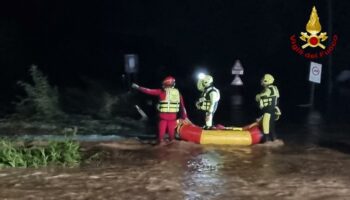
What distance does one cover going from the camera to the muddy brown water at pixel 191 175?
980cm

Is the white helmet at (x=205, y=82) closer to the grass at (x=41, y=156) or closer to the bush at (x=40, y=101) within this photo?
the grass at (x=41, y=156)

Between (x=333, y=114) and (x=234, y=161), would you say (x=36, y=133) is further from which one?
(x=333, y=114)

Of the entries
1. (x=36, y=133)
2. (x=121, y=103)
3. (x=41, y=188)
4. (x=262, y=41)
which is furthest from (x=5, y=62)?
(x=41, y=188)

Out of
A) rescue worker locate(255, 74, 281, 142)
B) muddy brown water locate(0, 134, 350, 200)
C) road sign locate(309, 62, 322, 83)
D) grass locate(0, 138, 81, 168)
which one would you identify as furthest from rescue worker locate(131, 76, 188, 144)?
road sign locate(309, 62, 322, 83)

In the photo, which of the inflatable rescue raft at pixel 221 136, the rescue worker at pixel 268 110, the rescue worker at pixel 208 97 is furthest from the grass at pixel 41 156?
the rescue worker at pixel 268 110

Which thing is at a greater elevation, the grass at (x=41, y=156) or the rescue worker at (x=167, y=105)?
the rescue worker at (x=167, y=105)

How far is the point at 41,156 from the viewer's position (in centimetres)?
Result: 1202

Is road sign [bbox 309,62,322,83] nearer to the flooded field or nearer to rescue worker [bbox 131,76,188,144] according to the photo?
Answer: the flooded field

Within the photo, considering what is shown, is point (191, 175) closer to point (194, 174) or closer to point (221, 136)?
point (194, 174)

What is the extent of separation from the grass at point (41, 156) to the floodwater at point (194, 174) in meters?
0.32

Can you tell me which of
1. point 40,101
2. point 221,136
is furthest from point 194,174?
point 40,101

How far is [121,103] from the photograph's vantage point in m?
22.0

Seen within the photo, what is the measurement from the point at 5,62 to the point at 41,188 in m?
20.8

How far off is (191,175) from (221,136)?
3307 millimetres
